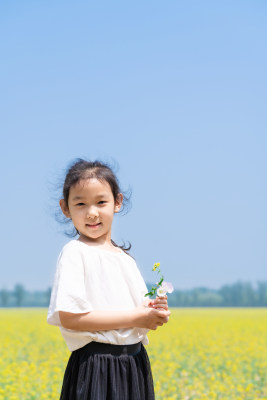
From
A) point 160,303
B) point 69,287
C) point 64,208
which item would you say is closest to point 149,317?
point 160,303

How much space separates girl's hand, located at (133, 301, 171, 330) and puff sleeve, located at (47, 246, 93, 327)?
0.19 meters

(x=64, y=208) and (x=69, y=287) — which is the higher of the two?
(x=64, y=208)

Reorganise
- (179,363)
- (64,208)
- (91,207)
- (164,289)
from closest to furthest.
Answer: (164,289) → (91,207) → (64,208) → (179,363)

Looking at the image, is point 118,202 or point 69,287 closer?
point 69,287

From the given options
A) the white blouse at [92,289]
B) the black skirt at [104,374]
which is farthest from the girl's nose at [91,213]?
the black skirt at [104,374]

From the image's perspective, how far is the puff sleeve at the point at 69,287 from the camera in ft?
7.95

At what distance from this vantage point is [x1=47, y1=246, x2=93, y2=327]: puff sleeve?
95.4 inches

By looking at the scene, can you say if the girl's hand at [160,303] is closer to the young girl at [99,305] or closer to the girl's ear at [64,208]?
the young girl at [99,305]

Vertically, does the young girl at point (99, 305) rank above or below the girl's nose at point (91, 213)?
below

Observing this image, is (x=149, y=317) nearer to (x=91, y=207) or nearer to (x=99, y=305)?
(x=99, y=305)

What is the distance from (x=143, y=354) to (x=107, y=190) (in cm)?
75

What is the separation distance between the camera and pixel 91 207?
262cm

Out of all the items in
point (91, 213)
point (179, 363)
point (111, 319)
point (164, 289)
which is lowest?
point (179, 363)

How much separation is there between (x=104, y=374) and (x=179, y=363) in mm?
5567
